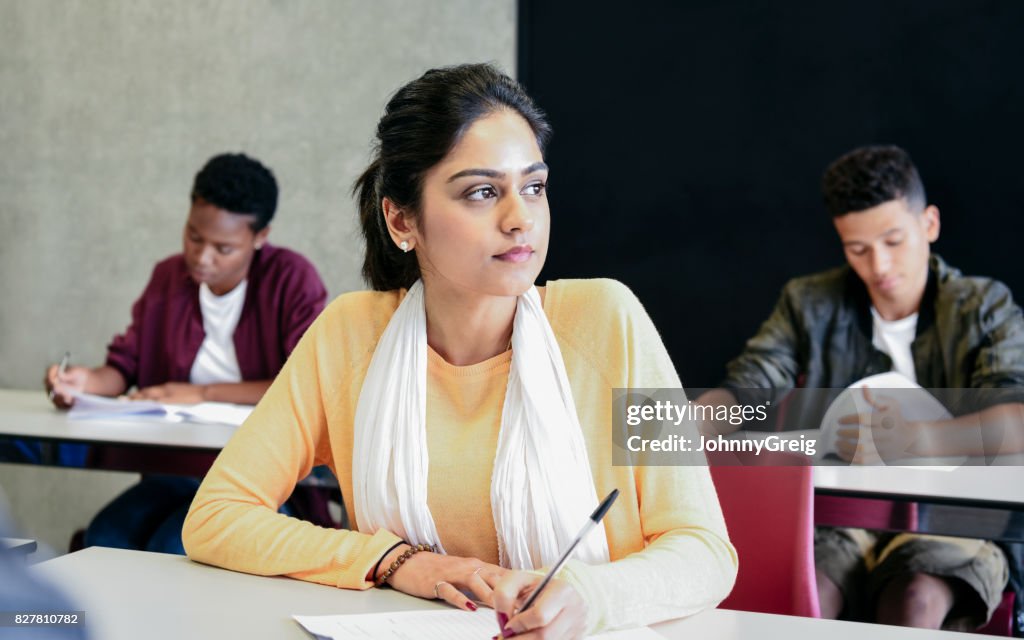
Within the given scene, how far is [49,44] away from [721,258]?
3.02m

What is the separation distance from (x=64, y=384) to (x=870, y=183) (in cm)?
235

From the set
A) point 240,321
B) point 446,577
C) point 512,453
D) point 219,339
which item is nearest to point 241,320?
point 240,321

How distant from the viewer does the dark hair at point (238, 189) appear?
3152 mm

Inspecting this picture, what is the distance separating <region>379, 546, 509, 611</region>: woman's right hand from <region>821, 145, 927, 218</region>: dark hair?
1.95 meters

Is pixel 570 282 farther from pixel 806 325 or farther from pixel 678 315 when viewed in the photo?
pixel 678 315

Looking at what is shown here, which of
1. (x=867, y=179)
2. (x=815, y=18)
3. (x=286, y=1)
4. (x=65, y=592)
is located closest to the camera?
(x=65, y=592)

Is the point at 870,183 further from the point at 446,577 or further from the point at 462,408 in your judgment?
the point at 446,577

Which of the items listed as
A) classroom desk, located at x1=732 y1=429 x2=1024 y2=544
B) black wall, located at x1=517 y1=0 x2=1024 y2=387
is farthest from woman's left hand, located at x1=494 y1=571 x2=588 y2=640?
black wall, located at x1=517 y1=0 x2=1024 y2=387

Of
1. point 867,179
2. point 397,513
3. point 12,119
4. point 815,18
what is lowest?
point 397,513

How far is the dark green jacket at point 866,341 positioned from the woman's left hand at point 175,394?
156 cm

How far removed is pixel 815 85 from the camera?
3.61 meters

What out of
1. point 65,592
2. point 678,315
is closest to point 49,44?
point 678,315

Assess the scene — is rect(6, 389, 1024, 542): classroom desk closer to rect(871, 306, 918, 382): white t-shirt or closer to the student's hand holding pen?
the student's hand holding pen

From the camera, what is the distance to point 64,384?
294 cm
